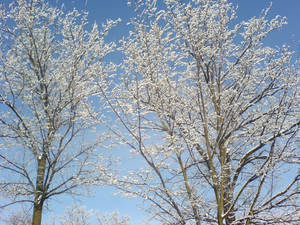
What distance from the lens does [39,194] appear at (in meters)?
6.79

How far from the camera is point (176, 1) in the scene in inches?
208

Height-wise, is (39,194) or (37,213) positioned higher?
(39,194)

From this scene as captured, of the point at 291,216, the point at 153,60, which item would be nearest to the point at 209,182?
the point at 291,216

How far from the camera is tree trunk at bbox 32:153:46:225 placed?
21.7 feet

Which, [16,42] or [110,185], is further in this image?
[16,42]

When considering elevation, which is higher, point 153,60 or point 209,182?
point 153,60

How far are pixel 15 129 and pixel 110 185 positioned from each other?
152 inches

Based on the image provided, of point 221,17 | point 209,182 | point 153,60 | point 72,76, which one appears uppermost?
point 72,76


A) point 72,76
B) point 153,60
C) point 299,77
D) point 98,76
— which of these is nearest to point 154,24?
point 153,60

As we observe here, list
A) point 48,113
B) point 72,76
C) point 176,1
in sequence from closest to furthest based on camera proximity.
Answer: point 176,1, point 48,113, point 72,76

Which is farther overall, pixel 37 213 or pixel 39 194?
pixel 39 194

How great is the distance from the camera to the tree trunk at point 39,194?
661cm

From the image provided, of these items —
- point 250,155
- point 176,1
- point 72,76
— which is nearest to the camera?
point 176,1

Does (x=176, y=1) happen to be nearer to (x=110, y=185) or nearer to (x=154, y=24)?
(x=154, y=24)
